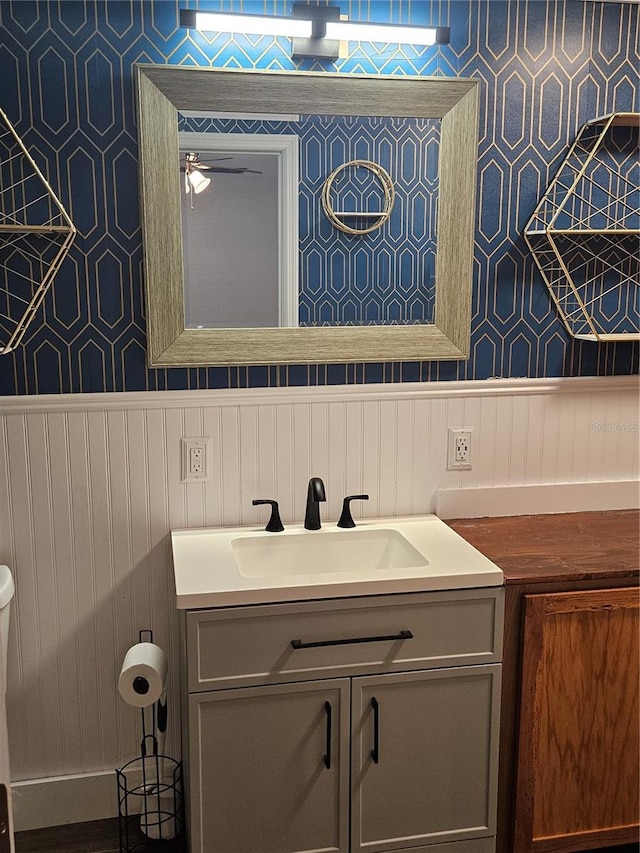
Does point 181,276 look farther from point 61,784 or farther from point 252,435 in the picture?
point 61,784

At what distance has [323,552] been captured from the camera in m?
2.34

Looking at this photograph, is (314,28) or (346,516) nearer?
(314,28)

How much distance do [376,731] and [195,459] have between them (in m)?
0.86

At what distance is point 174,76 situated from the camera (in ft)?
7.07

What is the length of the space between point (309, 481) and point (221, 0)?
1275mm

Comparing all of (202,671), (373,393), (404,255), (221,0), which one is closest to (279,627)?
(202,671)

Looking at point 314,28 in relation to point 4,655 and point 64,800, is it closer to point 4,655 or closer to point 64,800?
point 4,655

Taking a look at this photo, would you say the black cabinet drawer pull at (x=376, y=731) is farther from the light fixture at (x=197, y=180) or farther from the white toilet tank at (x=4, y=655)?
the light fixture at (x=197, y=180)

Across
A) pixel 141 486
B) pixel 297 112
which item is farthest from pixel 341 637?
pixel 297 112

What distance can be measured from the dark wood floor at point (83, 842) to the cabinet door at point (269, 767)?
1.24 ft

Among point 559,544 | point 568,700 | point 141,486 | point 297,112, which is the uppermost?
point 297,112

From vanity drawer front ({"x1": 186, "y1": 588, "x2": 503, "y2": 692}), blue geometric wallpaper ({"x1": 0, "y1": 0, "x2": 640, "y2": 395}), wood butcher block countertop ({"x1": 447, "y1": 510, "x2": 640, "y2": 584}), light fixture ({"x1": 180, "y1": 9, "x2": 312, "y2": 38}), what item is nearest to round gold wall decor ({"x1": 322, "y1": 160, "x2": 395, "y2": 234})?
blue geometric wallpaper ({"x1": 0, "y1": 0, "x2": 640, "y2": 395})

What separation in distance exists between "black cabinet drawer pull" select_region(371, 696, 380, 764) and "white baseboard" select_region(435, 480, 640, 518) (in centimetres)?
67

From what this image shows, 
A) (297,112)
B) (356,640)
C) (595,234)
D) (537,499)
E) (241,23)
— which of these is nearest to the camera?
(356,640)
